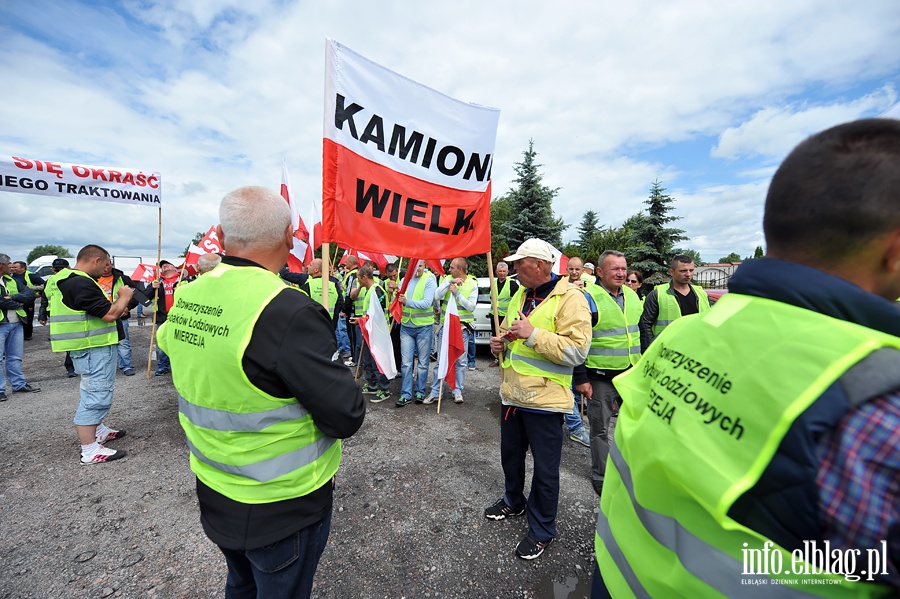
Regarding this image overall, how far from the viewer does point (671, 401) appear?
3.13ft

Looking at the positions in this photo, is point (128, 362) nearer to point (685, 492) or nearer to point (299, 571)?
point (299, 571)

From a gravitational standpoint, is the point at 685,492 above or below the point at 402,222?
below

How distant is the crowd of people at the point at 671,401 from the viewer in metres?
0.70

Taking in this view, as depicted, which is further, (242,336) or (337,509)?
(337,509)

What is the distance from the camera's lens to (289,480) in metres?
1.54

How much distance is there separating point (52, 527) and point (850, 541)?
482 cm

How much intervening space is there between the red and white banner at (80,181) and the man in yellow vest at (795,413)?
798cm

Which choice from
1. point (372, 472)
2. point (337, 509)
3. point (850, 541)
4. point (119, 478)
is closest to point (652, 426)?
point (850, 541)

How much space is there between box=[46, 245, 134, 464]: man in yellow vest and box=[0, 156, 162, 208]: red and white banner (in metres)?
2.46

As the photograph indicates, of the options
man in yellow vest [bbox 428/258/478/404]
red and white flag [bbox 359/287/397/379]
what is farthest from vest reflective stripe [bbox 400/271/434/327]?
red and white flag [bbox 359/287/397/379]

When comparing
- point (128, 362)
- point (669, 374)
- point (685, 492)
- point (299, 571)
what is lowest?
point (128, 362)

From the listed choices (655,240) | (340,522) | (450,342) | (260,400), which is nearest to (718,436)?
(260,400)

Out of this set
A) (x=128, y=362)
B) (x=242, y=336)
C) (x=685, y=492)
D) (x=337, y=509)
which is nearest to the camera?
(x=685, y=492)

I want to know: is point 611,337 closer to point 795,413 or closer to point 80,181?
point 795,413
